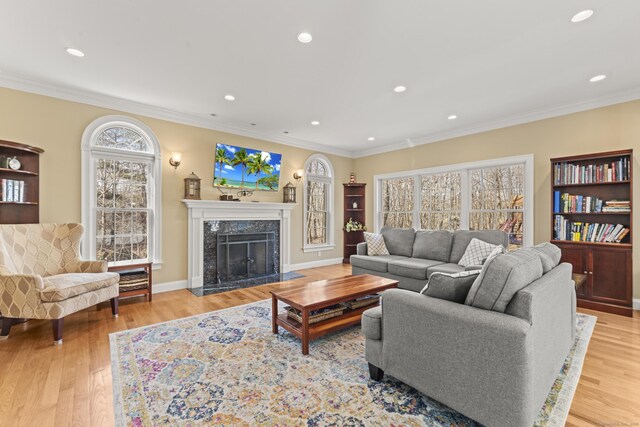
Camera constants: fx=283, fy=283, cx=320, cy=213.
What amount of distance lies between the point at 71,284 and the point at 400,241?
4.45 meters

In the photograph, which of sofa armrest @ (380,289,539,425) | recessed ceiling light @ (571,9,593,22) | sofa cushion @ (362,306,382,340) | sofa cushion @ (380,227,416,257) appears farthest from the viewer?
sofa cushion @ (380,227,416,257)

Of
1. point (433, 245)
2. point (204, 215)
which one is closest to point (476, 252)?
point (433, 245)

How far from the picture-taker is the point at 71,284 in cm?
279

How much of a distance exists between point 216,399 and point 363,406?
948mm

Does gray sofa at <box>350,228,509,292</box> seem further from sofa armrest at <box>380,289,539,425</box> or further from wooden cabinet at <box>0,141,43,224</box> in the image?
wooden cabinet at <box>0,141,43,224</box>


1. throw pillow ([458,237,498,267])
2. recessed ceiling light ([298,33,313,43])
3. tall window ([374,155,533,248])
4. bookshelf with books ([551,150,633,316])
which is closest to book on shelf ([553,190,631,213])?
bookshelf with books ([551,150,633,316])

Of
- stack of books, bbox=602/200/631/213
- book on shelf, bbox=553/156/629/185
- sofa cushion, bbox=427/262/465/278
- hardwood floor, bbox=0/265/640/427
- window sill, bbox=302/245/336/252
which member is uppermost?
book on shelf, bbox=553/156/629/185

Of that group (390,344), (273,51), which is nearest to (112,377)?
(390,344)

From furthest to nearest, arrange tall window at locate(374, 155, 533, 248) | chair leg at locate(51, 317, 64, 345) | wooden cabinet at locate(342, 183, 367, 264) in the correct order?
1. wooden cabinet at locate(342, 183, 367, 264)
2. tall window at locate(374, 155, 533, 248)
3. chair leg at locate(51, 317, 64, 345)

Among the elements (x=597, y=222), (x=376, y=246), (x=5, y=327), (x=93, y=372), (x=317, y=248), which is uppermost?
(x=597, y=222)

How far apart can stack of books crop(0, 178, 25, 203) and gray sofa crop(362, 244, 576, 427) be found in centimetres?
409

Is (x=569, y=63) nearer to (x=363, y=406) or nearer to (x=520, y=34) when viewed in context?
(x=520, y=34)

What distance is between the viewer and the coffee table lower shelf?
2.52 m

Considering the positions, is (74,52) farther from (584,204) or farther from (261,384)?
(584,204)
